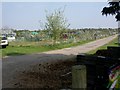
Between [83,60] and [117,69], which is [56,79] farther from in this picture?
[117,69]

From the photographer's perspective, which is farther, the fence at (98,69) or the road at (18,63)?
the road at (18,63)

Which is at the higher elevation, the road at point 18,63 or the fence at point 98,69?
the fence at point 98,69

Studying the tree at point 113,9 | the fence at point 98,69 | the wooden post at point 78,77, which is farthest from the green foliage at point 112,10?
the wooden post at point 78,77

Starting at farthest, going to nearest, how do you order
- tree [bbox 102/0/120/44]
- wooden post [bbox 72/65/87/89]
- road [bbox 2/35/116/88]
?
tree [bbox 102/0/120/44] → road [bbox 2/35/116/88] → wooden post [bbox 72/65/87/89]

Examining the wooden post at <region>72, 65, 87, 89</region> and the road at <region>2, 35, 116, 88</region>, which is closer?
the wooden post at <region>72, 65, 87, 89</region>

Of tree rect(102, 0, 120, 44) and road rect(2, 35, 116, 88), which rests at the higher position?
tree rect(102, 0, 120, 44)

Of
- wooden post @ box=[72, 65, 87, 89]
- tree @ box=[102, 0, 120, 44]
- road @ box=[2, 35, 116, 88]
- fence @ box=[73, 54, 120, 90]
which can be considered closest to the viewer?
wooden post @ box=[72, 65, 87, 89]

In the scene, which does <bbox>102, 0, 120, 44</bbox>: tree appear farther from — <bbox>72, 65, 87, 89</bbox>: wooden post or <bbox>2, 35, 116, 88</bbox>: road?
<bbox>72, 65, 87, 89</bbox>: wooden post

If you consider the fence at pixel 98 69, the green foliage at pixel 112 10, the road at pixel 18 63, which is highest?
the green foliage at pixel 112 10

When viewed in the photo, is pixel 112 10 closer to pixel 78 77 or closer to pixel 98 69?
pixel 98 69

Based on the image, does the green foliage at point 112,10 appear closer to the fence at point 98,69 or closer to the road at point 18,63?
the road at point 18,63

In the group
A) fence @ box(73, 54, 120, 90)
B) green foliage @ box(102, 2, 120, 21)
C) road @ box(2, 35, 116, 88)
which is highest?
green foliage @ box(102, 2, 120, 21)

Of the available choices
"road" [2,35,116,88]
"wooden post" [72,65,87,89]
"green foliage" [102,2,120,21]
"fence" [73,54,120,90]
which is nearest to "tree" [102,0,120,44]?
"green foliage" [102,2,120,21]

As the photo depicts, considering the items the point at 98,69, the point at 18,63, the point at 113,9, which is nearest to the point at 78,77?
the point at 98,69
